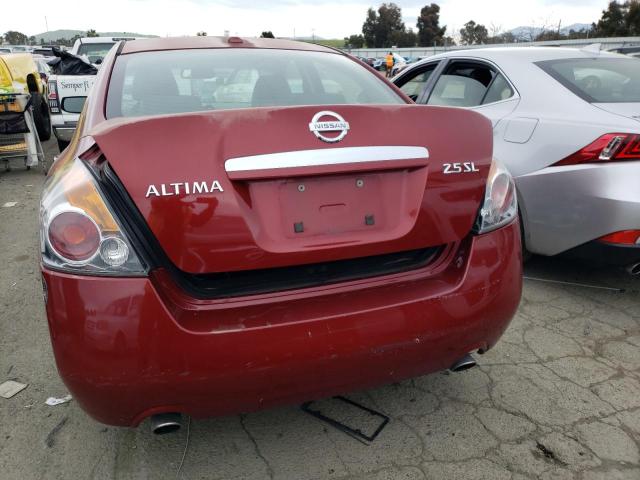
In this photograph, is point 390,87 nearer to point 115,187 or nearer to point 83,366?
point 115,187

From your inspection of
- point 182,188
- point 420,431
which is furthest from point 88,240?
point 420,431

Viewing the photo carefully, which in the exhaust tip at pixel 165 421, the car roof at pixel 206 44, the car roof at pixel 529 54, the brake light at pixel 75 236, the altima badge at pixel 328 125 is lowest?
the exhaust tip at pixel 165 421

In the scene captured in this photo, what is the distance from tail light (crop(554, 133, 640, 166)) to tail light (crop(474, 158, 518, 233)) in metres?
1.23

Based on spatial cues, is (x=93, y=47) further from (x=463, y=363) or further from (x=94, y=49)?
(x=463, y=363)

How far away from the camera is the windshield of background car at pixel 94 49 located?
1051cm

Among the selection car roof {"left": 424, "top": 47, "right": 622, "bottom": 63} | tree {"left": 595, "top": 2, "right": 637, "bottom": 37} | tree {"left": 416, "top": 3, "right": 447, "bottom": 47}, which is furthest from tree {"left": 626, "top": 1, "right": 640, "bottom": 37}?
car roof {"left": 424, "top": 47, "right": 622, "bottom": 63}

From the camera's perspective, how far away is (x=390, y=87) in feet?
8.30

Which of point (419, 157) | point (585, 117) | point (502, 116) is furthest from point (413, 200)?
point (502, 116)

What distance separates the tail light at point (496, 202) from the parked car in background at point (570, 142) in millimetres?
1232

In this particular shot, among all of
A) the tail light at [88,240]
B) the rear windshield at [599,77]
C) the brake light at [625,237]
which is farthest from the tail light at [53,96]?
the brake light at [625,237]

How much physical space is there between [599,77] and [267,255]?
3.04 meters

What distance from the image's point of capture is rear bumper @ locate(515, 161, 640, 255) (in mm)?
A: 2721

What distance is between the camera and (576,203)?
2.90 meters

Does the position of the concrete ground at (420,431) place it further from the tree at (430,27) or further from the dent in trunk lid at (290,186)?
the tree at (430,27)
